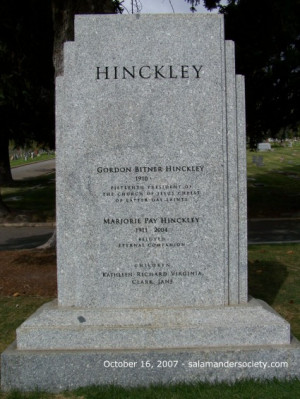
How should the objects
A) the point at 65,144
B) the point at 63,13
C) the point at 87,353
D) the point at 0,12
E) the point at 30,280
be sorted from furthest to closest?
1. the point at 0,12
2. the point at 63,13
3. the point at 30,280
4. the point at 65,144
5. the point at 87,353

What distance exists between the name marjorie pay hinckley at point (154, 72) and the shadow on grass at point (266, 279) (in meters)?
3.12

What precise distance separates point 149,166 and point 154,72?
77 centimetres

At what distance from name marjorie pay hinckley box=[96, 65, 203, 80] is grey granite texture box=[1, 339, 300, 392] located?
216 cm

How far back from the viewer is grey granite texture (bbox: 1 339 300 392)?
3.73 meters

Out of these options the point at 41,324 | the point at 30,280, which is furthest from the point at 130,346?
the point at 30,280

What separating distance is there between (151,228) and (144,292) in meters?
0.53

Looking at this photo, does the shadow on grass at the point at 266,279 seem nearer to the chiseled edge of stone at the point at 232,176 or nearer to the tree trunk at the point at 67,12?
the chiseled edge of stone at the point at 232,176

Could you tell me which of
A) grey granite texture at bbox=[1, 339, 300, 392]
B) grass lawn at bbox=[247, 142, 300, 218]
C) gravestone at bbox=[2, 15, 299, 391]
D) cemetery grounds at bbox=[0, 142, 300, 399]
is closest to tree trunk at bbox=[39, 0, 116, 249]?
cemetery grounds at bbox=[0, 142, 300, 399]

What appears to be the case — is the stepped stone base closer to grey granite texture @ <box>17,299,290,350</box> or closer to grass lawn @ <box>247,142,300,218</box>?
grey granite texture @ <box>17,299,290,350</box>

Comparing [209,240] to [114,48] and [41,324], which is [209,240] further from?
[114,48]

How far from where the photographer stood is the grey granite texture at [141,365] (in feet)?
12.2

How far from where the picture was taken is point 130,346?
3812 millimetres

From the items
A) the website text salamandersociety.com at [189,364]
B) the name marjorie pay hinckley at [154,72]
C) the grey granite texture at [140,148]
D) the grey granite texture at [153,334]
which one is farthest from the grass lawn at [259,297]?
the name marjorie pay hinckley at [154,72]

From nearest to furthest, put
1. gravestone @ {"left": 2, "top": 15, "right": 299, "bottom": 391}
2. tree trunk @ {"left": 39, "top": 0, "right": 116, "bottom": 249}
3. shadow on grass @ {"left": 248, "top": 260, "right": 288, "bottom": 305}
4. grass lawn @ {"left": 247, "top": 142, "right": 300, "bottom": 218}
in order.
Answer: gravestone @ {"left": 2, "top": 15, "right": 299, "bottom": 391} → shadow on grass @ {"left": 248, "top": 260, "right": 288, "bottom": 305} → tree trunk @ {"left": 39, "top": 0, "right": 116, "bottom": 249} → grass lawn @ {"left": 247, "top": 142, "right": 300, "bottom": 218}
